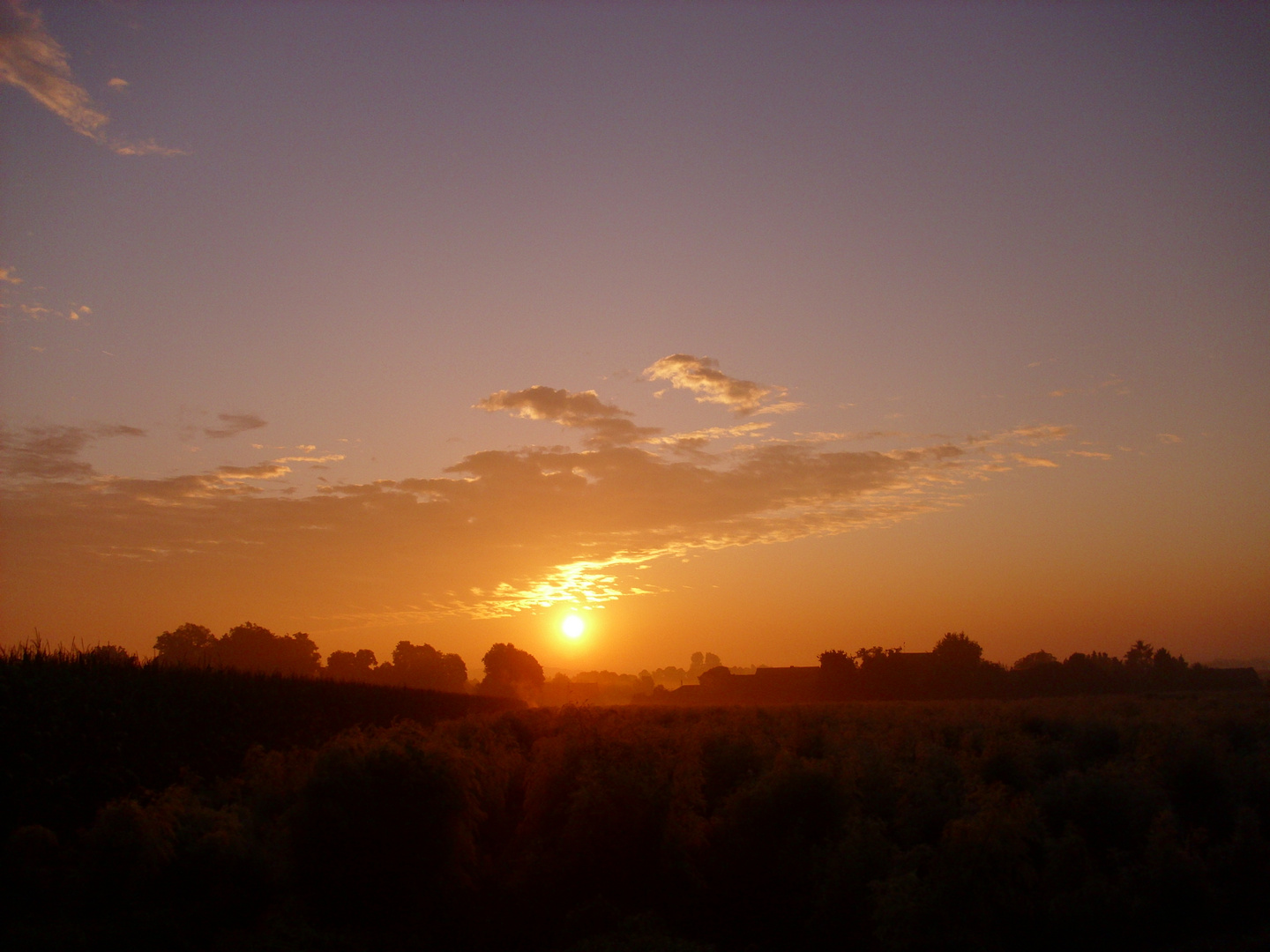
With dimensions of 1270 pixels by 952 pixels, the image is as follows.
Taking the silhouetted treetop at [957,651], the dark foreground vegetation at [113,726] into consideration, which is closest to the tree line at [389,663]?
the silhouetted treetop at [957,651]

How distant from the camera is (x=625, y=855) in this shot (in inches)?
391

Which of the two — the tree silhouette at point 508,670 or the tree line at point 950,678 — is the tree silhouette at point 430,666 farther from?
the tree line at point 950,678

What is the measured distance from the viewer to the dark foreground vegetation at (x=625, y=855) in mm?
8344

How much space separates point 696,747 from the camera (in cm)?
1305

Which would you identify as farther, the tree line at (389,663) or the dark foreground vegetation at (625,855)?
the tree line at (389,663)

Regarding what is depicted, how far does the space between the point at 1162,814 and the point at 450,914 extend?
29.4 ft

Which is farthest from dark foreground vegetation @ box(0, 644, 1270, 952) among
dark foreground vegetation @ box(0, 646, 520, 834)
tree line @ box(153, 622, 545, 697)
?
tree line @ box(153, 622, 545, 697)

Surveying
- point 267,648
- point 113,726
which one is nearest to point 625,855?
point 113,726

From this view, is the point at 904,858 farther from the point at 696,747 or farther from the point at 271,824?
the point at 271,824

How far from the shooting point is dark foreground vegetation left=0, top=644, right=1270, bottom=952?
8.34 metres

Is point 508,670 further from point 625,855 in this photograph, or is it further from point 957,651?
point 625,855

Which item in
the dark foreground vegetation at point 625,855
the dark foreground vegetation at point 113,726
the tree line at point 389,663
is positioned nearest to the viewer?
the dark foreground vegetation at point 625,855

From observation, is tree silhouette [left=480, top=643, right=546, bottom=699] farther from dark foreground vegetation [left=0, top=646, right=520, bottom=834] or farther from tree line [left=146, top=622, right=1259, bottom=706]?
dark foreground vegetation [left=0, top=646, right=520, bottom=834]

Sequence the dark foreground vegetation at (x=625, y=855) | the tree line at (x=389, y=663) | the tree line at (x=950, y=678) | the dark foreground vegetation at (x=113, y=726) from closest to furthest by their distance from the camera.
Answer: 1. the dark foreground vegetation at (x=625, y=855)
2. the dark foreground vegetation at (x=113, y=726)
3. the tree line at (x=950, y=678)
4. the tree line at (x=389, y=663)
